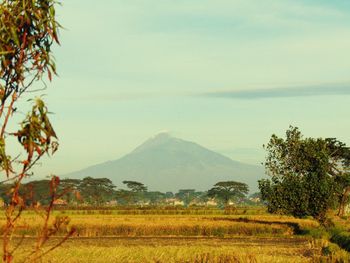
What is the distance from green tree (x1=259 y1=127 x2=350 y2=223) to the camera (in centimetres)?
6700

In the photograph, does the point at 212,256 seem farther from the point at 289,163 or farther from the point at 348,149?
the point at 348,149

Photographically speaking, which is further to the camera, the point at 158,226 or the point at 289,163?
the point at 289,163

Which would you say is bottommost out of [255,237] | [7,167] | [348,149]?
[255,237]

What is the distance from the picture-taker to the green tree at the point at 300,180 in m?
67.0

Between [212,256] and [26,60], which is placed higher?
[26,60]

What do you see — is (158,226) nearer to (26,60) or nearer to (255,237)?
(255,237)

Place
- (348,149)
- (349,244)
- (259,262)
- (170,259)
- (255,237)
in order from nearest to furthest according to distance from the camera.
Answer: (259,262), (170,259), (349,244), (255,237), (348,149)

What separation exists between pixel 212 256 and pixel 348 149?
80.9 meters

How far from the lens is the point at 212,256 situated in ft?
98.9

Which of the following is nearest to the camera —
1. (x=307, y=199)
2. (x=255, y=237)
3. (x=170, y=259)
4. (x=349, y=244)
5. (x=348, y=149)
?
(x=170, y=259)

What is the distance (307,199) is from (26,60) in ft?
200

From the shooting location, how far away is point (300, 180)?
69.4 m

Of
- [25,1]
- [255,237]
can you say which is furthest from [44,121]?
[255,237]

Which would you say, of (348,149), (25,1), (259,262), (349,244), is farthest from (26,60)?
(348,149)
